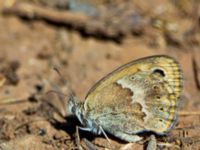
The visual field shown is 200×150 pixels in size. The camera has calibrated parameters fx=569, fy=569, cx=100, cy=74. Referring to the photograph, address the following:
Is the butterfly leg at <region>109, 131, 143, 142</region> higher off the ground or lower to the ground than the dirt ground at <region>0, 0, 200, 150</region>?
lower

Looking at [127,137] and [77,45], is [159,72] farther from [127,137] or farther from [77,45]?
[77,45]

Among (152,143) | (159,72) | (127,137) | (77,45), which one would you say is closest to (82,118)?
(127,137)

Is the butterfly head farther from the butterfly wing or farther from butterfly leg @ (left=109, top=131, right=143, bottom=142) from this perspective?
butterfly leg @ (left=109, top=131, right=143, bottom=142)

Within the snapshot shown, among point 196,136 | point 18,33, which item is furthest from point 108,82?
point 18,33

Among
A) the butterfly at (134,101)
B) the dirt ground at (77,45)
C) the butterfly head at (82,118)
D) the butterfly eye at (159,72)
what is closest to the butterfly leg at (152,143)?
the butterfly at (134,101)

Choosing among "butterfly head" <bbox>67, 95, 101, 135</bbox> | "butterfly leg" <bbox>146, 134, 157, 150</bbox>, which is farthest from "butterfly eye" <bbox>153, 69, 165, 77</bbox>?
"butterfly head" <bbox>67, 95, 101, 135</bbox>

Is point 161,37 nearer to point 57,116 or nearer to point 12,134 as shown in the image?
point 57,116
